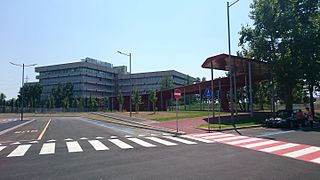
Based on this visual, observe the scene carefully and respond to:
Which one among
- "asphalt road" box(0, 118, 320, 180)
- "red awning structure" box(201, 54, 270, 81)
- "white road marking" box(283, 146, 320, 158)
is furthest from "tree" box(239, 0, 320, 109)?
"asphalt road" box(0, 118, 320, 180)

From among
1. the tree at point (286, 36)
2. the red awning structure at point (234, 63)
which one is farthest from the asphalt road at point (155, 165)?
the tree at point (286, 36)

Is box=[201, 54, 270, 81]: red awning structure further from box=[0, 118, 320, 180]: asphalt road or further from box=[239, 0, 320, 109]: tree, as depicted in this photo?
box=[0, 118, 320, 180]: asphalt road

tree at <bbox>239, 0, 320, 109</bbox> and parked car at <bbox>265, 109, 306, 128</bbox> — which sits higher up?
tree at <bbox>239, 0, 320, 109</bbox>

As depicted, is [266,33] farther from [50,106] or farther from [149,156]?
[50,106]

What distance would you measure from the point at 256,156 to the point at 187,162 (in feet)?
9.67

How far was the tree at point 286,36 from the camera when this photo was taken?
3676 cm

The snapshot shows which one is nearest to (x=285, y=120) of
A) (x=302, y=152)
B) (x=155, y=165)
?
(x=302, y=152)

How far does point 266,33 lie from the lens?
39.1 m

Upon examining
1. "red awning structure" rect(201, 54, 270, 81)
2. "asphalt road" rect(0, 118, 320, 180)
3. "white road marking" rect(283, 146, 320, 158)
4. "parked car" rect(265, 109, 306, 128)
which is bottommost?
"asphalt road" rect(0, 118, 320, 180)

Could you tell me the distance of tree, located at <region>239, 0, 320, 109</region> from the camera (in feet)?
121

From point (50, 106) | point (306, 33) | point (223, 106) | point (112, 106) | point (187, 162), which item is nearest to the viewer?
point (187, 162)

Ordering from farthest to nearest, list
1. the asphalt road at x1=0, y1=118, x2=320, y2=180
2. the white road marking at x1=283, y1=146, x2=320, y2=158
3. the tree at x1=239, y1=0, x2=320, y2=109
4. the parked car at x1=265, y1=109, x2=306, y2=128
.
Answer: the tree at x1=239, y1=0, x2=320, y2=109 < the parked car at x1=265, y1=109, x2=306, y2=128 < the white road marking at x1=283, y1=146, x2=320, y2=158 < the asphalt road at x1=0, y1=118, x2=320, y2=180

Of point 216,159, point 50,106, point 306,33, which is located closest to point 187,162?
point 216,159

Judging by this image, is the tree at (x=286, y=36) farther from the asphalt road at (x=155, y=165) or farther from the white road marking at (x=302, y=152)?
the asphalt road at (x=155, y=165)
